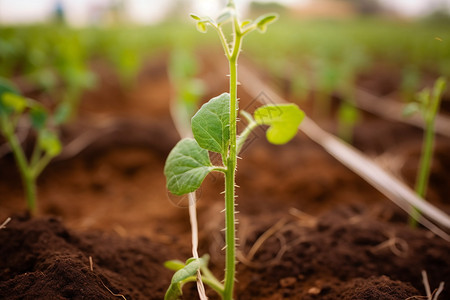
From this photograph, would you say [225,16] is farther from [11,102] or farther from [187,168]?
[11,102]

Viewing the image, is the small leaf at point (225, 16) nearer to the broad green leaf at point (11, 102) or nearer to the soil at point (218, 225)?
the soil at point (218, 225)

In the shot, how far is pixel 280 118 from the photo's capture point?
1026 millimetres

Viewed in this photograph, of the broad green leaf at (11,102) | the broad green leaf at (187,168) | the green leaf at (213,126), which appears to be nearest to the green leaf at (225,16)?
the green leaf at (213,126)

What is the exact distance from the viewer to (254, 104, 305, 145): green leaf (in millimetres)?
992

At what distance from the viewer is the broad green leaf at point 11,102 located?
158 cm

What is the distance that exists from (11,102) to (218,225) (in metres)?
1.21

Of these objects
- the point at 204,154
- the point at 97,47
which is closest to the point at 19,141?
the point at 204,154

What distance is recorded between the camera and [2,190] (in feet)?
7.39

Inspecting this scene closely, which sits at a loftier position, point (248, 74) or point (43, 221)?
point (43, 221)

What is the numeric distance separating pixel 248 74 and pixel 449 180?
4306mm

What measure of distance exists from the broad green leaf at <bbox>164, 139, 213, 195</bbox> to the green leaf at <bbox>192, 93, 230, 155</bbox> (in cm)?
5

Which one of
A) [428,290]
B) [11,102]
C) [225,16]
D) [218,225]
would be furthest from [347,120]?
[11,102]

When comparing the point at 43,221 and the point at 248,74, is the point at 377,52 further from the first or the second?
the point at 43,221

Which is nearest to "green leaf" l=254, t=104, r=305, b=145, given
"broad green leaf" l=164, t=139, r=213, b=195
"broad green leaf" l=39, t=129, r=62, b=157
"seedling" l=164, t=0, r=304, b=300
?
"seedling" l=164, t=0, r=304, b=300
